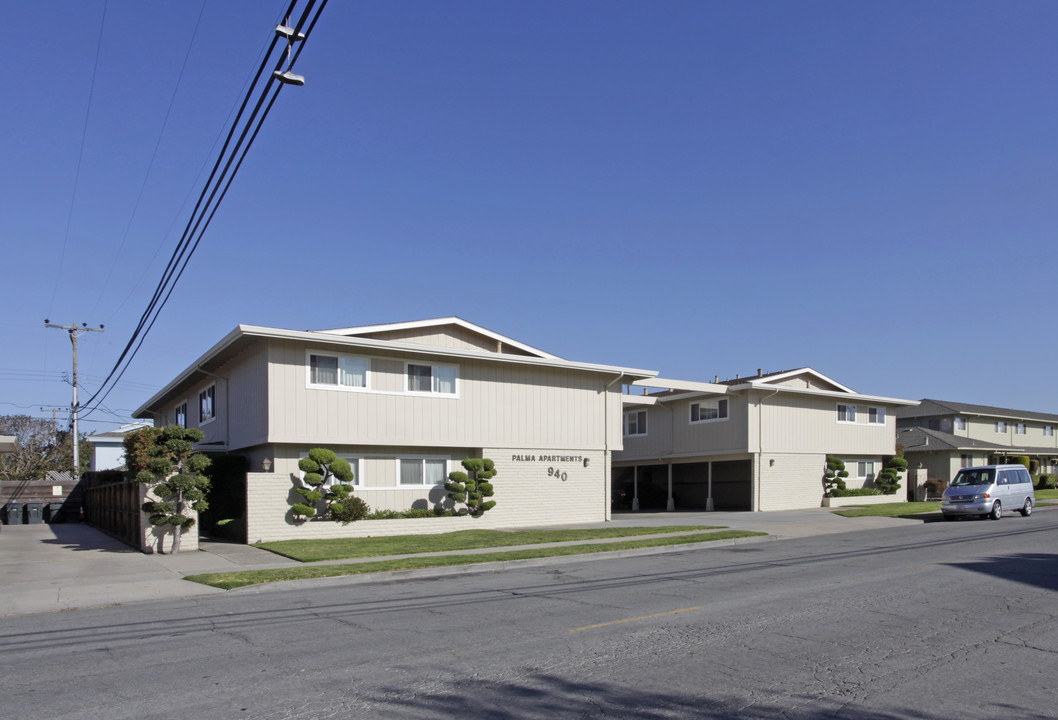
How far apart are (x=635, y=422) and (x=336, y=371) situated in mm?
21111

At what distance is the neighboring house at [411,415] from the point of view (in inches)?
854

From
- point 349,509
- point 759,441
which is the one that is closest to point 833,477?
point 759,441

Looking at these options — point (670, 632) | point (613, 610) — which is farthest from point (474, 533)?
point (670, 632)

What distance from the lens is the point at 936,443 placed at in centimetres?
4641

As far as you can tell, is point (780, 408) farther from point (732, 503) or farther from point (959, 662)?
point (959, 662)

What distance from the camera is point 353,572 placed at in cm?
1473

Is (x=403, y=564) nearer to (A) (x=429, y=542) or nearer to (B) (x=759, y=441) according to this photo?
(A) (x=429, y=542)

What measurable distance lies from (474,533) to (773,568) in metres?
9.62

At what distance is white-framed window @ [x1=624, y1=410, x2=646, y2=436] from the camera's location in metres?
40.2

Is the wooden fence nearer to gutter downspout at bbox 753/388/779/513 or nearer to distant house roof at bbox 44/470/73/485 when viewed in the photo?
distant house roof at bbox 44/470/73/485

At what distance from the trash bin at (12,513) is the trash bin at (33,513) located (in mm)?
196

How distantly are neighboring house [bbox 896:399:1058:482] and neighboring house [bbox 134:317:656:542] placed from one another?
26839 mm

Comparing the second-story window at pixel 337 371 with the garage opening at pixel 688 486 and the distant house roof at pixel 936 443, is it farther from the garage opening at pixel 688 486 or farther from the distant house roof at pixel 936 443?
the distant house roof at pixel 936 443

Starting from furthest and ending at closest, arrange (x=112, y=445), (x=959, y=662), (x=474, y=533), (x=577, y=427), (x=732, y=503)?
(x=112, y=445), (x=732, y=503), (x=577, y=427), (x=474, y=533), (x=959, y=662)
